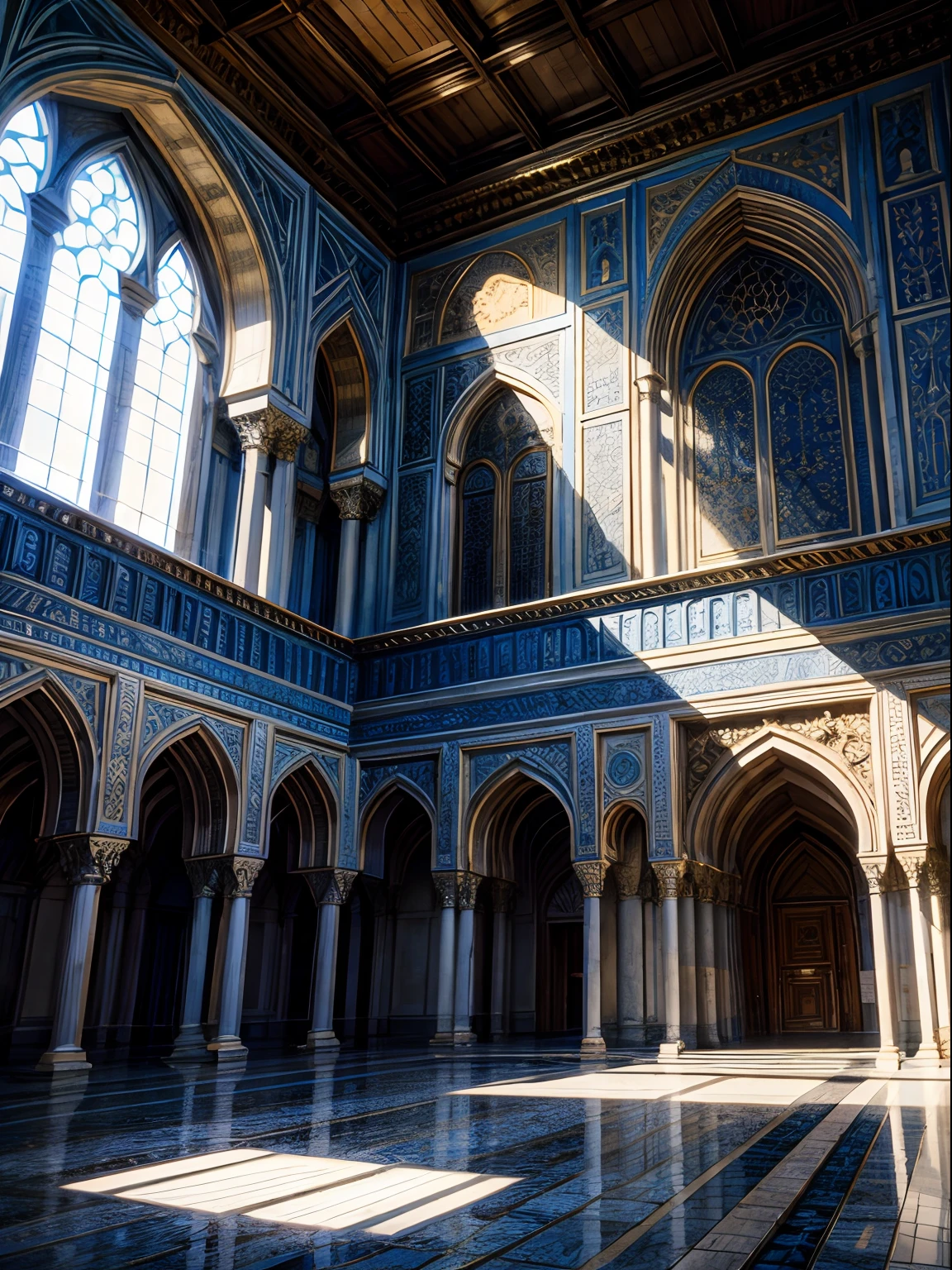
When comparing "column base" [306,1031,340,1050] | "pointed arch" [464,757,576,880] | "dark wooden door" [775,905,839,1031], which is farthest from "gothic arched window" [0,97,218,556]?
"dark wooden door" [775,905,839,1031]

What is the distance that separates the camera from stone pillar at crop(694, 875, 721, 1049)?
42.0 feet

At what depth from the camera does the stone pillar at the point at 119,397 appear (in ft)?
45.2

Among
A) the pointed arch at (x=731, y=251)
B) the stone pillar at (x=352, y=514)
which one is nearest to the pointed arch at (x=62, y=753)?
the stone pillar at (x=352, y=514)

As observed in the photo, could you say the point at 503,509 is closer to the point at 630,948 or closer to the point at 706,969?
the point at 630,948

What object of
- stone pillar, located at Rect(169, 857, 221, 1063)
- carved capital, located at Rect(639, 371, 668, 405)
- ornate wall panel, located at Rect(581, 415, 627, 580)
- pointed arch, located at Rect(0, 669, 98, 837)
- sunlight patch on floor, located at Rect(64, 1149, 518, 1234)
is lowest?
→ sunlight patch on floor, located at Rect(64, 1149, 518, 1234)

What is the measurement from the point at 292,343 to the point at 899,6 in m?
8.80

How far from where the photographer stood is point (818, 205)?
14.4 meters

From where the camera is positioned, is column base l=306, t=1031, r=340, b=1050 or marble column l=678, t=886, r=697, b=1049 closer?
marble column l=678, t=886, r=697, b=1049

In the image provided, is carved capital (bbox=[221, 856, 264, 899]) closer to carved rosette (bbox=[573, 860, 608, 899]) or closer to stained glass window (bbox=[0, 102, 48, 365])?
carved rosette (bbox=[573, 860, 608, 899])

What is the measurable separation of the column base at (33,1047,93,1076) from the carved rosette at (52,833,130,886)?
1570mm

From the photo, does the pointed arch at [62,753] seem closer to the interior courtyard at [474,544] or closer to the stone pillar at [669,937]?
the interior courtyard at [474,544]

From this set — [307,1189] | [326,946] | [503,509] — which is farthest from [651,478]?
[307,1189]

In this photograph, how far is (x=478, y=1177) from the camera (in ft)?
15.5

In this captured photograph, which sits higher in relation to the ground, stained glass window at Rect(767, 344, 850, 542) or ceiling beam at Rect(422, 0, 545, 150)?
ceiling beam at Rect(422, 0, 545, 150)
